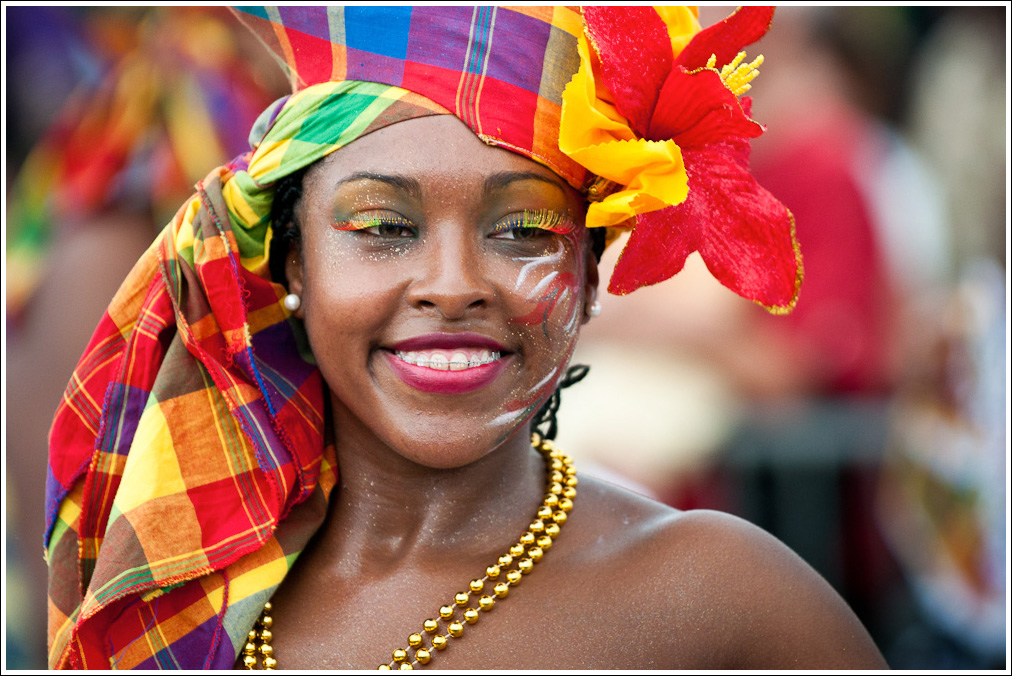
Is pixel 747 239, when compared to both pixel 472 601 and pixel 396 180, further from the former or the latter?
pixel 472 601

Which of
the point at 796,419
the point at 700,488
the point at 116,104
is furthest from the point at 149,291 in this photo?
the point at 796,419

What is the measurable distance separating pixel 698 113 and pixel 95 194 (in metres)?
2.25

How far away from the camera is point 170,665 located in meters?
1.98

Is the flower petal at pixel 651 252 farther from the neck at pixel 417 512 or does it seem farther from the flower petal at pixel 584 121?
the neck at pixel 417 512

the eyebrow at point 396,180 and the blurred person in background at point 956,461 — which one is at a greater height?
the eyebrow at point 396,180

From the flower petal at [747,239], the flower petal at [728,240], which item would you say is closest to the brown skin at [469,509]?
the flower petal at [728,240]

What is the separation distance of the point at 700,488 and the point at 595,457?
45cm

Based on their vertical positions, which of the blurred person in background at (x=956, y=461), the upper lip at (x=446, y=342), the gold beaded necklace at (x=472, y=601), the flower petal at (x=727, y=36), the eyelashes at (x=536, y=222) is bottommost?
the blurred person in background at (x=956, y=461)

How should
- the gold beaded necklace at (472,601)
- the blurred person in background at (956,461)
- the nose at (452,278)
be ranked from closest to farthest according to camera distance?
the nose at (452,278) < the gold beaded necklace at (472,601) < the blurred person in background at (956,461)

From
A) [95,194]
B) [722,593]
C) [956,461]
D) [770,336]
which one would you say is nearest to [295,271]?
[722,593]

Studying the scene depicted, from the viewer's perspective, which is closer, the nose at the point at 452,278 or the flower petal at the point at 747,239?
the nose at the point at 452,278

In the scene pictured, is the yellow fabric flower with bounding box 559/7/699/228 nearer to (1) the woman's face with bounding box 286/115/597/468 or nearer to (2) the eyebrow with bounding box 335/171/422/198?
(1) the woman's face with bounding box 286/115/597/468

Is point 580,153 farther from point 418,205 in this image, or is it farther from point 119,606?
point 119,606

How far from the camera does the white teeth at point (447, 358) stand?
6.27 feet
